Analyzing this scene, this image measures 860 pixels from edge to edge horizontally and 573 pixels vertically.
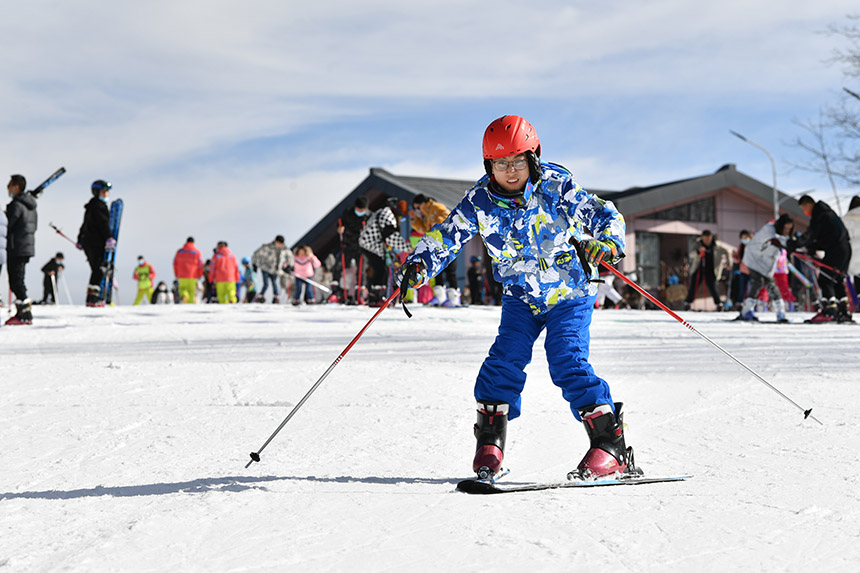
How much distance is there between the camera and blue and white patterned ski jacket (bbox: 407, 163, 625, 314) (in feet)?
11.0

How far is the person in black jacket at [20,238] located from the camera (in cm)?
1064

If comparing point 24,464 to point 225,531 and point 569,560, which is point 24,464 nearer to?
point 225,531

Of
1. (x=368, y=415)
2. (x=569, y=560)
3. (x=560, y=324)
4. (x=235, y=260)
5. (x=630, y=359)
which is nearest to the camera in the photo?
(x=569, y=560)

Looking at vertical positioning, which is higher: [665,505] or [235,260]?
[235,260]

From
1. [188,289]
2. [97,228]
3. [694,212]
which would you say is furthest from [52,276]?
[694,212]

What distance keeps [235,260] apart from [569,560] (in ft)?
55.6

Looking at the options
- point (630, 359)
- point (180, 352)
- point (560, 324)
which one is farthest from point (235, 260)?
point (560, 324)

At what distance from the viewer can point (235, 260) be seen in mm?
18531

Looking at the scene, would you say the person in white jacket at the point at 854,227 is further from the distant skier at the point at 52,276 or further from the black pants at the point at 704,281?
the distant skier at the point at 52,276

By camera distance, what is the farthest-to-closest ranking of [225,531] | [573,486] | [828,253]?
[828,253] < [573,486] < [225,531]

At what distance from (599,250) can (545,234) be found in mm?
242

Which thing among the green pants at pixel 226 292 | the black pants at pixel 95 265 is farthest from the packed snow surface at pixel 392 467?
the green pants at pixel 226 292

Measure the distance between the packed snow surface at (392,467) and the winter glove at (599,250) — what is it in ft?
2.72

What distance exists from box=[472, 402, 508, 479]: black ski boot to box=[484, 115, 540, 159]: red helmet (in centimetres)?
96
